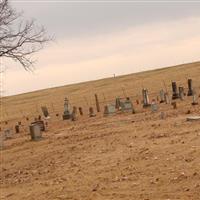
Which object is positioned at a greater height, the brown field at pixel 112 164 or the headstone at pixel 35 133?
the headstone at pixel 35 133

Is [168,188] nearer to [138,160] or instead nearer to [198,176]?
[198,176]

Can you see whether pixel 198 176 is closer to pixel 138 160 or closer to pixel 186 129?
pixel 138 160

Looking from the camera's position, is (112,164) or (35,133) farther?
(35,133)

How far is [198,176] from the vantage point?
10500 millimetres

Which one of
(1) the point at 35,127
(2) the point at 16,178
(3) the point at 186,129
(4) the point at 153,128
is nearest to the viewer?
(2) the point at 16,178

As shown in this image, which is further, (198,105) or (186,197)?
(198,105)

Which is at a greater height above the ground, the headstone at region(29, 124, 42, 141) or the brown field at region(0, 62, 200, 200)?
the headstone at region(29, 124, 42, 141)

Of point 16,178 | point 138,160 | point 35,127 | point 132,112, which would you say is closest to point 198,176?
point 138,160

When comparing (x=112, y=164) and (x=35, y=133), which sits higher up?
(x=35, y=133)

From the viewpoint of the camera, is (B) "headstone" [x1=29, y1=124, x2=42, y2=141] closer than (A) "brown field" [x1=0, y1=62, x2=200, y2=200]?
No

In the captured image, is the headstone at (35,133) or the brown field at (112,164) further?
the headstone at (35,133)

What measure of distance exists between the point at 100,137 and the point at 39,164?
12.2ft

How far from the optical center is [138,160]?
13203 millimetres

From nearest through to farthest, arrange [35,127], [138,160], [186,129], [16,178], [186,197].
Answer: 1. [186,197]
2. [138,160]
3. [16,178]
4. [186,129]
5. [35,127]
